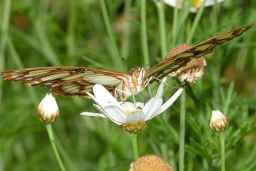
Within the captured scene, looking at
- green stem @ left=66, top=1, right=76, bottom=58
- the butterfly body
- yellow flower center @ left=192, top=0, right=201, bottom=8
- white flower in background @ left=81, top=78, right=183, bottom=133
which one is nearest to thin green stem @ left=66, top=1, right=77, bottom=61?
green stem @ left=66, top=1, right=76, bottom=58

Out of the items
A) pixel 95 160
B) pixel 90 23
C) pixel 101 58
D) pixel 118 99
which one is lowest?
pixel 95 160

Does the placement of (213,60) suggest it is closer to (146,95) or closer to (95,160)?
(146,95)

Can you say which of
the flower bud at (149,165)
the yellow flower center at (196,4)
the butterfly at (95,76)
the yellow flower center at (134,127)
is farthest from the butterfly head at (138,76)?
the yellow flower center at (196,4)

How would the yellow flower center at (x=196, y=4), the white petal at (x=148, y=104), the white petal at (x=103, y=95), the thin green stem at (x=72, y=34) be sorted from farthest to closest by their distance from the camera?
the thin green stem at (x=72, y=34) → the yellow flower center at (x=196, y=4) → the white petal at (x=103, y=95) → the white petal at (x=148, y=104)

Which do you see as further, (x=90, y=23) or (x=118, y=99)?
(x=90, y=23)

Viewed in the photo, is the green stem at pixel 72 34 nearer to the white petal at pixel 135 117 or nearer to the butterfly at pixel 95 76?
the butterfly at pixel 95 76

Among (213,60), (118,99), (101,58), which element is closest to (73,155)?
(101,58)

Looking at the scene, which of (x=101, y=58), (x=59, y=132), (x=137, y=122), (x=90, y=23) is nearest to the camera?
(x=137, y=122)

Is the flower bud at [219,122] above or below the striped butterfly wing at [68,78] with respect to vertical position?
below
